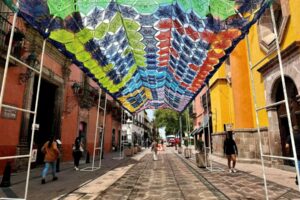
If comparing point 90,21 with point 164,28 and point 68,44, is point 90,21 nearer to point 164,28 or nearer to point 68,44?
point 68,44

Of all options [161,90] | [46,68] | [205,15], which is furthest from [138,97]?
[205,15]

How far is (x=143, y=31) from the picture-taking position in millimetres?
6590

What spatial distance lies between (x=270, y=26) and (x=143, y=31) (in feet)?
32.8

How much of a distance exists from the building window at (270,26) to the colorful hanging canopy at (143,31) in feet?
14.6

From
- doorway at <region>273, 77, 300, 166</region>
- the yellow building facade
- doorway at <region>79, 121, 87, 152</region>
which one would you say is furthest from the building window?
doorway at <region>79, 121, 87, 152</region>

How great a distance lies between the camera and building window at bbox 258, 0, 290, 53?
33.5ft

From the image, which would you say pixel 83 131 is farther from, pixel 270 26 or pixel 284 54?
pixel 270 26

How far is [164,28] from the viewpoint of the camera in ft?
20.9

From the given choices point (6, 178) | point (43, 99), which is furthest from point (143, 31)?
point (43, 99)

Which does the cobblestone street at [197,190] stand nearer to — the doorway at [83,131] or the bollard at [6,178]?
the bollard at [6,178]

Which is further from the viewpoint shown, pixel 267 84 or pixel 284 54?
pixel 267 84

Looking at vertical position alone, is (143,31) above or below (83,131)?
above

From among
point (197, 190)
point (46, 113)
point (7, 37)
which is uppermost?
point (7, 37)

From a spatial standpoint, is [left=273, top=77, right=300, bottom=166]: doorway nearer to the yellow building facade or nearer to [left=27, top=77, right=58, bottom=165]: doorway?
the yellow building facade
